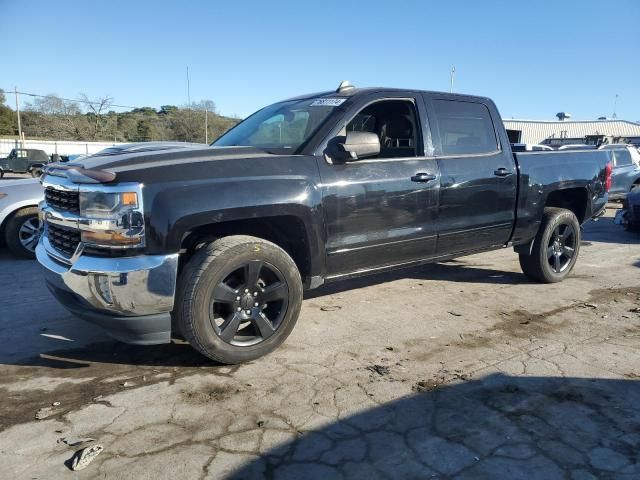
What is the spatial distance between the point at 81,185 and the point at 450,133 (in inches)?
126

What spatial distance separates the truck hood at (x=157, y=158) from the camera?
3.22 metres

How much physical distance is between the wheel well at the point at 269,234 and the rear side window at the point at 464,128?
1.71 m

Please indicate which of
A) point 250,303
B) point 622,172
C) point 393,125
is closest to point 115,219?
point 250,303

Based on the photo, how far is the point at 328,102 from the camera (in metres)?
4.29

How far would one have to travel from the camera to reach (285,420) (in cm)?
282

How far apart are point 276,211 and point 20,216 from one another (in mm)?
5034

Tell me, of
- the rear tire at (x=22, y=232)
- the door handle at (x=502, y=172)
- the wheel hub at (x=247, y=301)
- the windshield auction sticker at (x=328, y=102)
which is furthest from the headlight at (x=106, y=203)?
the rear tire at (x=22, y=232)

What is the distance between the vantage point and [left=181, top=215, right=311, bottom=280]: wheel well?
354 cm

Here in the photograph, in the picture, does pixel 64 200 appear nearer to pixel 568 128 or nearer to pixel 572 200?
pixel 572 200

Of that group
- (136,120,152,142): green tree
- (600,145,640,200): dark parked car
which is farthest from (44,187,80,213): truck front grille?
(136,120,152,142): green tree

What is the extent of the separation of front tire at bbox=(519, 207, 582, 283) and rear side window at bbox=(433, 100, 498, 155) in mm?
1217

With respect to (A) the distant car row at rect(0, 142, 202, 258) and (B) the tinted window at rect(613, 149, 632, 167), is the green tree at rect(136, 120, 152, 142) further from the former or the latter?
(A) the distant car row at rect(0, 142, 202, 258)

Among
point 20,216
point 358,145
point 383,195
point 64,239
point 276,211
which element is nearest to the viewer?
point 64,239

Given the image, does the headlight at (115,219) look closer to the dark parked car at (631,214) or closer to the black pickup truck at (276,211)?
the black pickup truck at (276,211)
